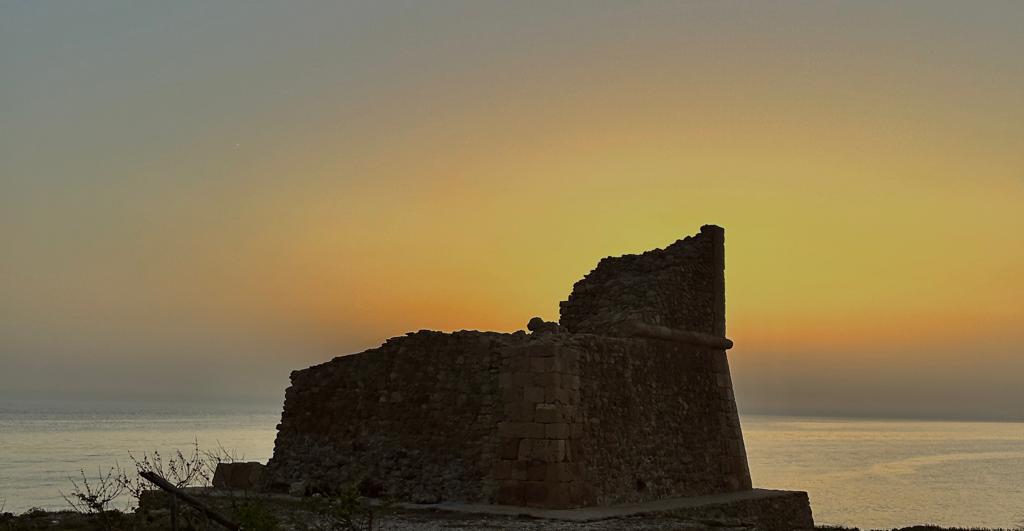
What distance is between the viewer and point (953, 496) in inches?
1625

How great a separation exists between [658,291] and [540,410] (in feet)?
13.9

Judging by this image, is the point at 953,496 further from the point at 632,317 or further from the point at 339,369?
the point at 339,369

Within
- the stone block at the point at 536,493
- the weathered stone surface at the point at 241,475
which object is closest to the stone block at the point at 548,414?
the stone block at the point at 536,493

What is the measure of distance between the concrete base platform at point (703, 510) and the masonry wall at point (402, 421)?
24.2 inches

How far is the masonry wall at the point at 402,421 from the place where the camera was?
13.7 meters

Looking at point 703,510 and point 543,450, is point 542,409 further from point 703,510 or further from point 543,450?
point 703,510

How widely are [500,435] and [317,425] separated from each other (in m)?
3.33

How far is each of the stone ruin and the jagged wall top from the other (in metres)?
0.03

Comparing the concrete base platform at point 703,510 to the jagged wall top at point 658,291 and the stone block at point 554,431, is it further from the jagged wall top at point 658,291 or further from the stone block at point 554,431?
the jagged wall top at point 658,291

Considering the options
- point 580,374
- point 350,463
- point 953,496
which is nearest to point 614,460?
point 580,374

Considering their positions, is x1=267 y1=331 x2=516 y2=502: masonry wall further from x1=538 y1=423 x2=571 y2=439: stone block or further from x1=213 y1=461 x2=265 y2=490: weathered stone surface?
x1=538 y1=423 x2=571 y2=439: stone block

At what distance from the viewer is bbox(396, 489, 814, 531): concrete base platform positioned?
12.3m

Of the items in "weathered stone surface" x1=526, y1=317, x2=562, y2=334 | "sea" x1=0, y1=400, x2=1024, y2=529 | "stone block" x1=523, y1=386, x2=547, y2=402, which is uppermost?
"weathered stone surface" x1=526, y1=317, x2=562, y2=334

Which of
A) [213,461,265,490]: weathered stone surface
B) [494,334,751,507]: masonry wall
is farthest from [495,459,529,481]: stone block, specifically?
[213,461,265,490]: weathered stone surface
